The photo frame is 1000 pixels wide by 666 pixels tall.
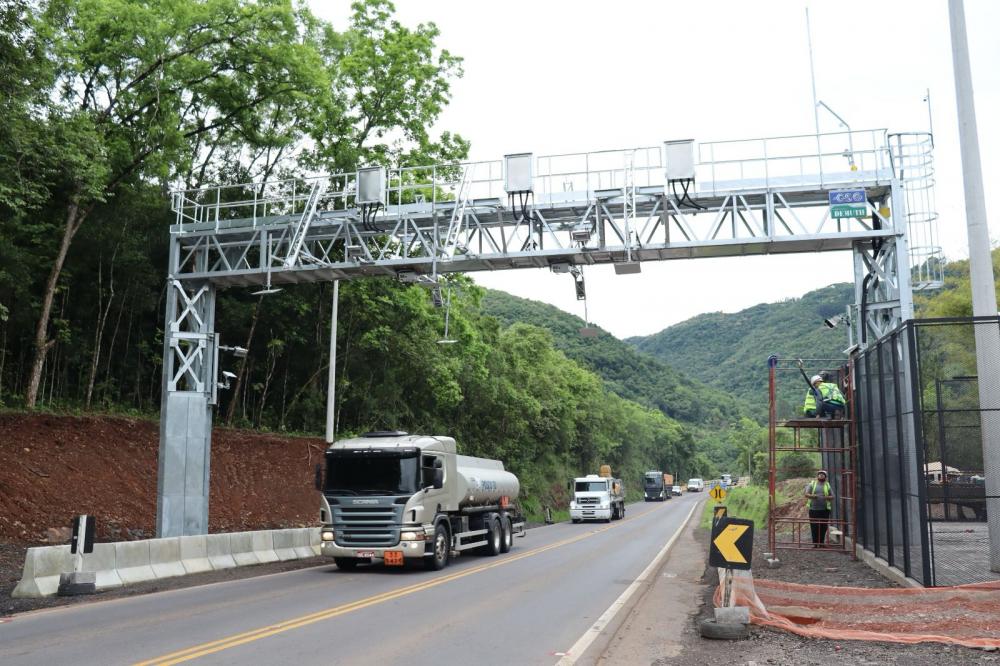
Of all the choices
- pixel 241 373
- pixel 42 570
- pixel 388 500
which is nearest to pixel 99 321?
pixel 241 373

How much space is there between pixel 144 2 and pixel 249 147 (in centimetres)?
770

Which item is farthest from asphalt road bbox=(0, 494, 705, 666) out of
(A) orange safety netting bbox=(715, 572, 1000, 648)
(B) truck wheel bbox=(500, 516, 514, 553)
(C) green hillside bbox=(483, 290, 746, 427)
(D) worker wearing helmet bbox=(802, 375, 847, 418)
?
(C) green hillside bbox=(483, 290, 746, 427)

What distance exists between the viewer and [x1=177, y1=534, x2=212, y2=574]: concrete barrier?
1748cm

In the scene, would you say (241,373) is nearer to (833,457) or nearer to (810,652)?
(833,457)

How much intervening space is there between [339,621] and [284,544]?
34.6 feet

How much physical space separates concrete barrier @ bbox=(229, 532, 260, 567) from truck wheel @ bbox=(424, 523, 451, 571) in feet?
13.7

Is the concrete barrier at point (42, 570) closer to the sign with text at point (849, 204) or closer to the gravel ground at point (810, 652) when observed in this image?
the gravel ground at point (810, 652)

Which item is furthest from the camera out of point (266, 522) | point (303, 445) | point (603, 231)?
point (303, 445)

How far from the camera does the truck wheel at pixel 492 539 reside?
2330cm

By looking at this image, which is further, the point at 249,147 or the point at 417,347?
the point at 417,347

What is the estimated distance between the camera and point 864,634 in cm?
945

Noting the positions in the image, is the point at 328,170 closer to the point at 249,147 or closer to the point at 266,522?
the point at 249,147

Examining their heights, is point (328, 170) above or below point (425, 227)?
above

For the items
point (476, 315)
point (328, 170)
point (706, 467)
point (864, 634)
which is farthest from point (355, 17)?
point (706, 467)
